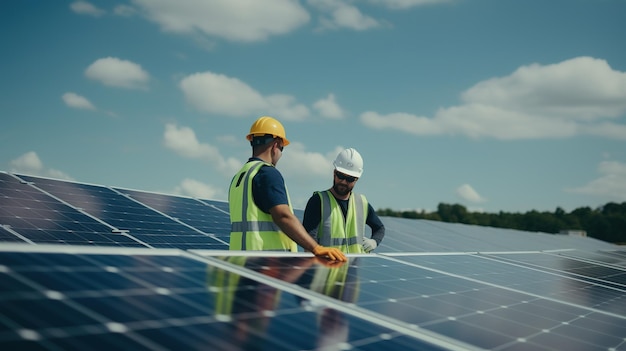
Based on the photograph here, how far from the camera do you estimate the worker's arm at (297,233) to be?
5.57 m

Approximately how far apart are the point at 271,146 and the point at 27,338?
15.3 ft

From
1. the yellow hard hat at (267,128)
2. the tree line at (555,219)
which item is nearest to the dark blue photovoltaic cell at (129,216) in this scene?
the yellow hard hat at (267,128)

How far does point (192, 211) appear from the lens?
14312mm

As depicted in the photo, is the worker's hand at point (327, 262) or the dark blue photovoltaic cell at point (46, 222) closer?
the worker's hand at point (327, 262)

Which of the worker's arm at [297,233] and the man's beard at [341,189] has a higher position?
the man's beard at [341,189]

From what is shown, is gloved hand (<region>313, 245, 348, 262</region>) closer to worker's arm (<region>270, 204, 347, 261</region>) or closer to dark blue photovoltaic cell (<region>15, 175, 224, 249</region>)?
worker's arm (<region>270, 204, 347, 261</region>)

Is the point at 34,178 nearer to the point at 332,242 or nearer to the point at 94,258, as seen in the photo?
the point at 332,242

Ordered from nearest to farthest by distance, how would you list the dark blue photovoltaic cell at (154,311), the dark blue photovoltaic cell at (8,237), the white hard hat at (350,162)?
the dark blue photovoltaic cell at (154,311)
the white hard hat at (350,162)
the dark blue photovoltaic cell at (8,237)

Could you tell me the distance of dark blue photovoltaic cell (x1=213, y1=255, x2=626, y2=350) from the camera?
3795mm

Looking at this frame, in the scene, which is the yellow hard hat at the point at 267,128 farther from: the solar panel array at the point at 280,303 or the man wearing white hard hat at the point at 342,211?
the solar panel array at the point at 280,303

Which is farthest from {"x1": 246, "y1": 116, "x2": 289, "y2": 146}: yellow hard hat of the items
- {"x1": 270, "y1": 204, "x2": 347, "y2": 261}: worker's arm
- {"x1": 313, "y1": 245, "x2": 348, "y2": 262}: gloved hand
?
{"x1": 313, "y1": 245, "x2": 348, "y2": 262}: gloved hand

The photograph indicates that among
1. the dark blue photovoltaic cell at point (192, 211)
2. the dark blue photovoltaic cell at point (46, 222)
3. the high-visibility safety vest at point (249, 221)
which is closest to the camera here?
the high-visibility safety vest at point (249, 221)

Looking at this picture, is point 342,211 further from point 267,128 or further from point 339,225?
point 267,128

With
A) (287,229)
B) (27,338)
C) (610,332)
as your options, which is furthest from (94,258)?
(610,332)
